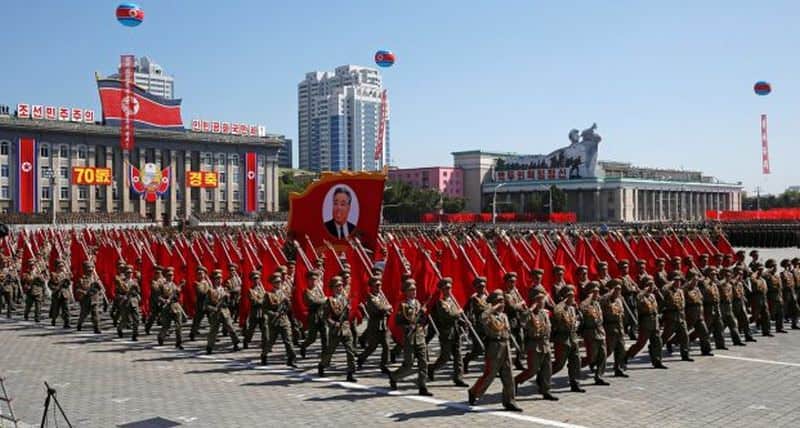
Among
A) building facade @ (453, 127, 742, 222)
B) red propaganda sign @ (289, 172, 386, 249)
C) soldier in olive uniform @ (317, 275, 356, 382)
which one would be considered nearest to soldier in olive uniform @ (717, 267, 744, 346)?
soldier in olive uniform @ (317, 275, 356, 382)

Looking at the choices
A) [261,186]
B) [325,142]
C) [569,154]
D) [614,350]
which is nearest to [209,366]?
[614,350]

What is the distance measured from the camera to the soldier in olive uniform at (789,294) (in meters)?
16.3

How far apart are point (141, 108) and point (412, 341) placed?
68957 mm

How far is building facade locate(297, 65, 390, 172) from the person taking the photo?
154 meters

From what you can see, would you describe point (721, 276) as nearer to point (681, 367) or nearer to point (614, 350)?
point (681, 367)

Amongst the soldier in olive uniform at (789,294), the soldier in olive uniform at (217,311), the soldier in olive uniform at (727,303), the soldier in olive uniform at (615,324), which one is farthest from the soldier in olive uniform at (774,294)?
the soldier in olive uniform at (217,311)

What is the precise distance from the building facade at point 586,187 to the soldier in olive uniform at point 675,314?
260 feet

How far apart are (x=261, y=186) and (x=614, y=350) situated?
78.6 m

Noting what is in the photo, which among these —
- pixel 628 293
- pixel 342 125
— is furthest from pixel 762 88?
pixel 342 125

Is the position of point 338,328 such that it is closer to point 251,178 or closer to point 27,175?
point 27,175

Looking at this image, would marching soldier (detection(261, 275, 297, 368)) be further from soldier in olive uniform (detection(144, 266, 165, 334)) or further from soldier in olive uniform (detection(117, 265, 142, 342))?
soldier in olive uniform (detection(117, 265, 142, 342))

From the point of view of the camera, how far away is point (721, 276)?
14445 mm

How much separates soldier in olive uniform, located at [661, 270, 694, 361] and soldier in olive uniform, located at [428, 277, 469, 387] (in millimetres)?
3599

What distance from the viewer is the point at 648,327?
40.5 feet
